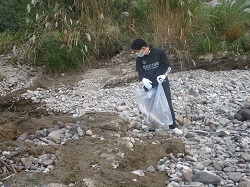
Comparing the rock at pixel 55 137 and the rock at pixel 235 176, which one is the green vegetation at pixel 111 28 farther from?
the rock at pixel 235 176

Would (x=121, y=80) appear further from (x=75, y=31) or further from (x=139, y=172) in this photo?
(x=139, y=172)

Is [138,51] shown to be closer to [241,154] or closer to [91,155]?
[91,155]

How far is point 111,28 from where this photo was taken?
7820 millimetres

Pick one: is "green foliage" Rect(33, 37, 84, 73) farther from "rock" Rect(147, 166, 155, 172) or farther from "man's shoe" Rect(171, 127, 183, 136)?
"rock" Rect(147, 166, 155, 172)

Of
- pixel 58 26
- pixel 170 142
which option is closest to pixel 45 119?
pixel 170 142

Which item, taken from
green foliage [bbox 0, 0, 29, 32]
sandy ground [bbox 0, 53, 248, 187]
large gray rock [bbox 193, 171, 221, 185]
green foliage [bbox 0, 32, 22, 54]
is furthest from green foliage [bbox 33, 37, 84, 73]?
large gray rock [bbox 193, 171, 221, 185]

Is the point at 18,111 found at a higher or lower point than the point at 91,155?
lower

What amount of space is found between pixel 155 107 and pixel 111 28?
3.62 m

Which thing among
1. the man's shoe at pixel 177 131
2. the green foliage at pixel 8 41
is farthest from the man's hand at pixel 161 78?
the green foliage at pixel 8 41

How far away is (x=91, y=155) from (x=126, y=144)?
0.46m

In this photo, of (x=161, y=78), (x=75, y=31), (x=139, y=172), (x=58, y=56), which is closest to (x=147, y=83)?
(x=161, y=78)

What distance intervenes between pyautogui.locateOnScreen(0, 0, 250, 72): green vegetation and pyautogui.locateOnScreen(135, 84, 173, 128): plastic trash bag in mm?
2685

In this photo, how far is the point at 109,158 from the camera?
155 inches

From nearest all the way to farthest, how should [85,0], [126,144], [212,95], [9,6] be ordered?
[126,144], [212,95], [85,0], [9,6]
